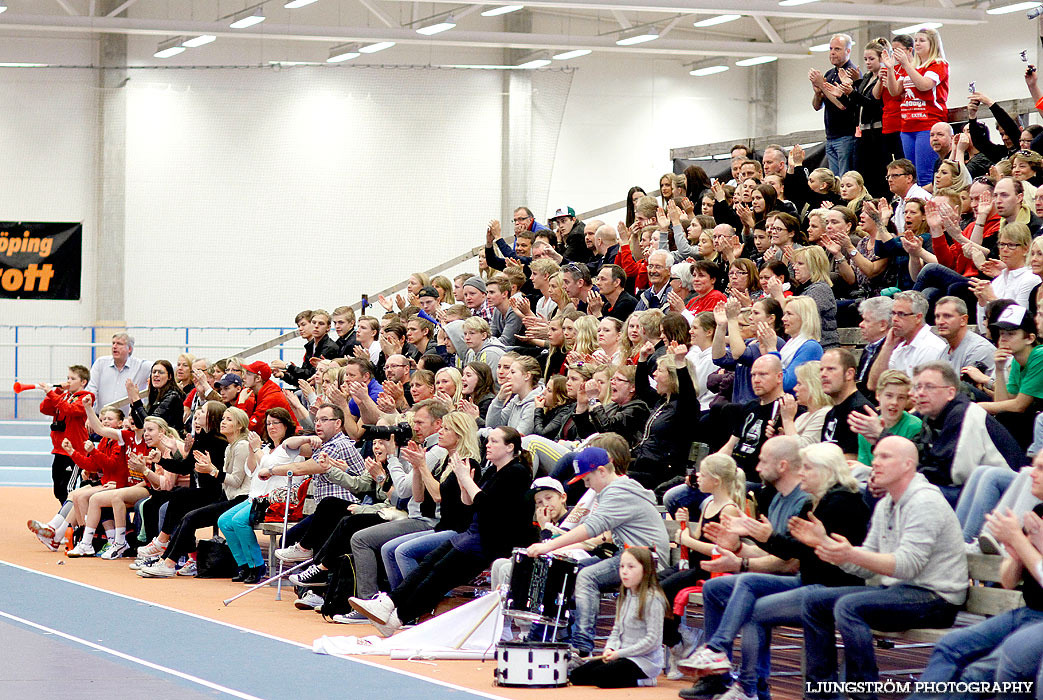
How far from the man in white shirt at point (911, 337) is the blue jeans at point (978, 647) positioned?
7.32 feet

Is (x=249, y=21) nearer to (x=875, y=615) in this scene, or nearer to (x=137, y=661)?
(x=137, y=661)

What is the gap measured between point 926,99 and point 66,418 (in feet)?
28.3

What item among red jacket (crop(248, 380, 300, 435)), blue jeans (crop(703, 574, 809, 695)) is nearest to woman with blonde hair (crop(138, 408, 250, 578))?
red jacket (crop(248, 380, 300, 435))

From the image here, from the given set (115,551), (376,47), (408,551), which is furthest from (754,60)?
(408,551)

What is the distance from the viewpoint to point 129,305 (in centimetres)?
1962

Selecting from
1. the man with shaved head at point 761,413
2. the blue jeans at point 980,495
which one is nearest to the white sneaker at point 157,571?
the man with shaved head at point 761,413

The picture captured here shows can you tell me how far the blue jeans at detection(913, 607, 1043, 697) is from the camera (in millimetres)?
5172

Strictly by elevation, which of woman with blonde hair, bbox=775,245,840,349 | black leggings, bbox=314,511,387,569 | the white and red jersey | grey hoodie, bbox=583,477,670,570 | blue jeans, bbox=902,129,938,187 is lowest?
black leggings, bbox=314,511,387,569

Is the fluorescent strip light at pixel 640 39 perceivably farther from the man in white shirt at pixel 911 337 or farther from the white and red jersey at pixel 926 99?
the man in white shirt at pixel 911 337

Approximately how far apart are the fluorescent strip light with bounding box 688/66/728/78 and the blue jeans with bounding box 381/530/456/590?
61.0 ft

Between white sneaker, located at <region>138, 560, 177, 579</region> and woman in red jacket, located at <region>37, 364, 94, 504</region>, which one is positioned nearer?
white sneaker, located at <region>138, 560, 177, 579</region>

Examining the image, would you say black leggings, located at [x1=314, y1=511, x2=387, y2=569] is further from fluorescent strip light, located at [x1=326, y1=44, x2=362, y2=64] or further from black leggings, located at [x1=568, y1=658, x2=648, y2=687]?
fluorescent strip light, located at [x1=326, y1=44, x2=362, y2=64]

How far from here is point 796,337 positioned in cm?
822

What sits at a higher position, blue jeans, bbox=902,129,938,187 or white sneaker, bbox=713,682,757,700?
blue jeans, bbox=902,129,938,187
